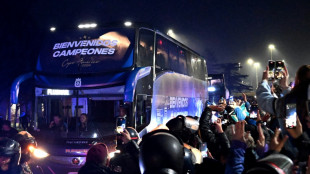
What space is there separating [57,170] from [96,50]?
3.30 metres

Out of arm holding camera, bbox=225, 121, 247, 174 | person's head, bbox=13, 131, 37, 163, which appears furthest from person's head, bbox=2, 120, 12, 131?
arm holding camera, bbox=225, 121, 247, 174

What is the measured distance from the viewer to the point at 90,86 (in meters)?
7.36

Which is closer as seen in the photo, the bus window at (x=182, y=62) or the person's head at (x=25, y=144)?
the person's head at (x=25, y=144)

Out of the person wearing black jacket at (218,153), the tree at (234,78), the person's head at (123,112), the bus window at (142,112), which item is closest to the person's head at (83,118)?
the person's head at (123,112)

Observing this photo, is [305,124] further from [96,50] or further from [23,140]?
[96,50]

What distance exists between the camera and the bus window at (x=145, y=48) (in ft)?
26.4

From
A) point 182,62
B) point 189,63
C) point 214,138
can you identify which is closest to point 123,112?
point 214,138

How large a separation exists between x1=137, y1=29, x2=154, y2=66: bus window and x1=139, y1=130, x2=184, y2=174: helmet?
5.58 m

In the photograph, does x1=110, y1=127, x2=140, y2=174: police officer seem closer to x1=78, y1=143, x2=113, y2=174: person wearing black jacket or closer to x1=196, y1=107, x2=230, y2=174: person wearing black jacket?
x1=78, y1=143, x2=113, y2=174: person wearing black jacket

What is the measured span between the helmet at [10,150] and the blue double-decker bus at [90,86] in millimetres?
2901

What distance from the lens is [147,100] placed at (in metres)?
8.11

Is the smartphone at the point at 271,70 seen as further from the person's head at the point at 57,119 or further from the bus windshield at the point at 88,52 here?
the person's head at the point at 57,119

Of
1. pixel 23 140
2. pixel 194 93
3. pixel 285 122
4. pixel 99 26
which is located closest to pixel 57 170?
pixel 23 140

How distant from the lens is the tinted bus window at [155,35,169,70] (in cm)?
918
